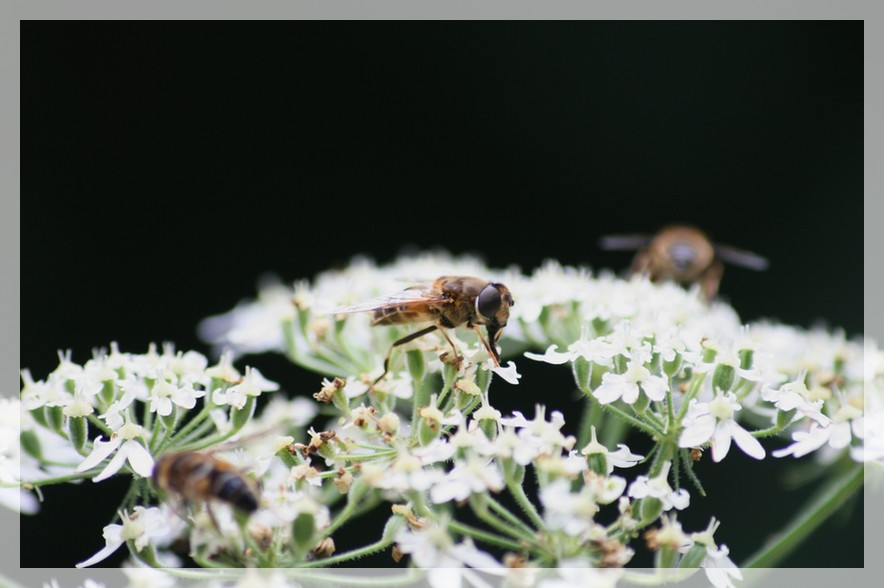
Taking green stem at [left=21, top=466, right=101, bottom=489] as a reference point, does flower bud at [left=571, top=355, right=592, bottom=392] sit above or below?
above

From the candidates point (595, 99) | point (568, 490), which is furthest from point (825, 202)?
point (568, 490)

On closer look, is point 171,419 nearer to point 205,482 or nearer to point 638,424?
point 205,482

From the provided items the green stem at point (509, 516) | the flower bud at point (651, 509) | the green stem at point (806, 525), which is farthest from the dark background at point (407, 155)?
the green stem at point (509, 516)

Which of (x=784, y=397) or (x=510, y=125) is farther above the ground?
(x=510, y=125)

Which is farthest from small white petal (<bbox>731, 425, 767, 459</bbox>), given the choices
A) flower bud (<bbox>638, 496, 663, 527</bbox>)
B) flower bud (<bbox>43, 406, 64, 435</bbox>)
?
flower bud (<bbox>43, 406, 64, 435</bbox>)

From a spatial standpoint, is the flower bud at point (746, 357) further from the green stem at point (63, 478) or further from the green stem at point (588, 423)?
the green stem at point (63, 478)

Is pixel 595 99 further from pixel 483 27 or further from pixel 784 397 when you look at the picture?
pixel 784 397

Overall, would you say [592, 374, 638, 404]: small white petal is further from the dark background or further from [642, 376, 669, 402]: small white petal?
the dark background
